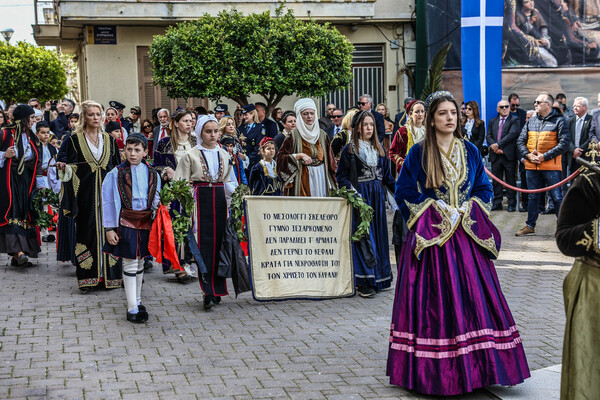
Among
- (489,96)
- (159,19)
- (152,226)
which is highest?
(159,19)

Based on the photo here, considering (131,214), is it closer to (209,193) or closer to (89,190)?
(209,193)

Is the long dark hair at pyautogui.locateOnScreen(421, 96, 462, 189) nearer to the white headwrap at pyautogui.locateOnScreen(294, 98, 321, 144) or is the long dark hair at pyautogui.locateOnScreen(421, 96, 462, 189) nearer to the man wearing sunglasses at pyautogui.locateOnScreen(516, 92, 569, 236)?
the white headwrap at pyautogui.locateOnScreen(294, 98, 321, 144)

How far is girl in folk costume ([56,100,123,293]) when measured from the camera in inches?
363


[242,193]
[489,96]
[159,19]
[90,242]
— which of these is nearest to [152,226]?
[242,193]

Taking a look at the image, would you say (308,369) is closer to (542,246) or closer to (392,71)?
(542,246)

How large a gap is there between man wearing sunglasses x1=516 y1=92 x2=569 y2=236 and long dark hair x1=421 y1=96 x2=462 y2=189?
7988 millimetres

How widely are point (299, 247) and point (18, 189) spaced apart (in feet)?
14.7

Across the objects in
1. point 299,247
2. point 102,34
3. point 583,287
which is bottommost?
point 299,247

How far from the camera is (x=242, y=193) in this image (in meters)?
8.45

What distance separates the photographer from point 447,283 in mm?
5473

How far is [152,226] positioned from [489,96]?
27.5 ft

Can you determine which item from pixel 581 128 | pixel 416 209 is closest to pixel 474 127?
pixel 581 128

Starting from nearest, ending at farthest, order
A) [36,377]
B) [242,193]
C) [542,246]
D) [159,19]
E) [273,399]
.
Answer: [273,399], [36,377], [242,193], [542,246], [159,19]

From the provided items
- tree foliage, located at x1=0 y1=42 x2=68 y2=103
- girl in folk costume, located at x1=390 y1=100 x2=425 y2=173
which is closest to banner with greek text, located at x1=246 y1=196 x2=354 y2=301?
girl in folk costume, located at x1=390 y1=100 x2=425 y2=173
